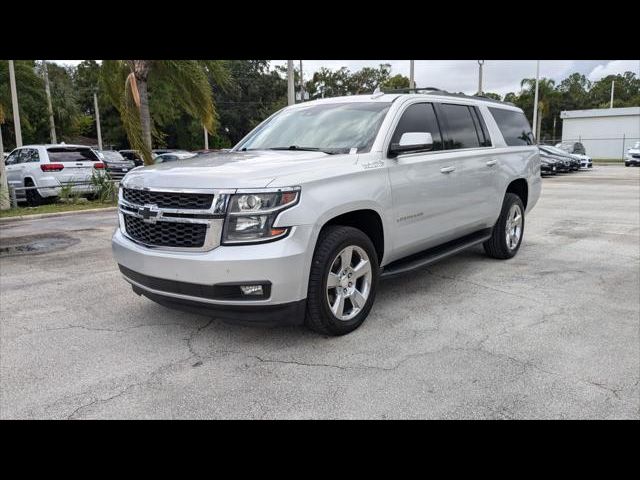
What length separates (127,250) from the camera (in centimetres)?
410

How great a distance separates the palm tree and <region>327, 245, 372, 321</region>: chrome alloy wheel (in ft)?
35.3

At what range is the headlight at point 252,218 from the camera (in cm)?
357

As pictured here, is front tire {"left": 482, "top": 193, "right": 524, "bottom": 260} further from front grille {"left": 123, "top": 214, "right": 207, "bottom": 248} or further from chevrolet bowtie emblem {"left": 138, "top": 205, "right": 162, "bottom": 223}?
chevrolet bowtie emblem {"left": 138, "top": 205, "right": 162, "bottom": 223}

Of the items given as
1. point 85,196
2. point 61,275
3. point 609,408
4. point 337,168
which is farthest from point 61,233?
point 609,408

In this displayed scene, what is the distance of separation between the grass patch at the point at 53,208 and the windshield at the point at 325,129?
8.83 meters

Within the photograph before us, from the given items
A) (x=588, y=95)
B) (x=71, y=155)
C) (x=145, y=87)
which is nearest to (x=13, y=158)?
(x=71, y=155)

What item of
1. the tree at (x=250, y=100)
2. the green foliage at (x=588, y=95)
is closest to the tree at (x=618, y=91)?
the green foliage at (x=588, y=95)

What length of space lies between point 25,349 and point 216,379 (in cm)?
168

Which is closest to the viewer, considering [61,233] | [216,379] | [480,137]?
[216,379]

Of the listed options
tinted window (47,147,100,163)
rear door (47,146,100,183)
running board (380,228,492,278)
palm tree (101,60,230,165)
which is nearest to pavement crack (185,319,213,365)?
running board (380,228,492,278)

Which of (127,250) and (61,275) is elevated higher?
(127,250)

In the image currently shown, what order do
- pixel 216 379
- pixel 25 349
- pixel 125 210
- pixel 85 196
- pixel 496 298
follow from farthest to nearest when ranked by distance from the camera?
1. pixel 85 196
2. pixel 496 298
3. pixel 125 210
4. pixel 25 349
5. pixel 216 379

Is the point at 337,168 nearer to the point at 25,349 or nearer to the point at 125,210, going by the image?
the point at 125,210

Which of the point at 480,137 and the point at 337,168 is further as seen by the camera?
the point at 480,137
